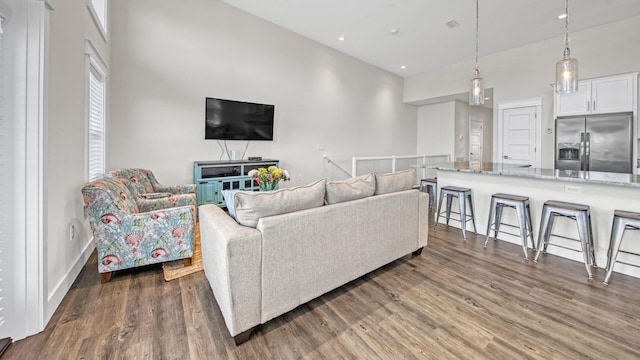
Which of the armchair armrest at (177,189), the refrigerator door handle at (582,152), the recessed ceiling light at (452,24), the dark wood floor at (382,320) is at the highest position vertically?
the recessed ceiling light at (452,24)

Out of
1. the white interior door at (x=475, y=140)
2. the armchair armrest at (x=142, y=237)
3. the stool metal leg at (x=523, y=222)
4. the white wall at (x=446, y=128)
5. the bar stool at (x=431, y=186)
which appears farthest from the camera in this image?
the white interior door at (x=475, y=140)

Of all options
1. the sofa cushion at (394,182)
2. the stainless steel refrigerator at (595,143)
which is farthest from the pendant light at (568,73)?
the stainless steel refrigerator at (595,143)

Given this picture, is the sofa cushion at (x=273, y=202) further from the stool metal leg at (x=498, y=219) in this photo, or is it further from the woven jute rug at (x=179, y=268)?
the stool metal leg at (x=498, y=219)

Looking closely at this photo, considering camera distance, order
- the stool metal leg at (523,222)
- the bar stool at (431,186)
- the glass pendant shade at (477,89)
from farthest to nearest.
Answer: the bar stool at (431,186) < the glass pendant shade at (477,89) < the stool metal leg at (523,222)

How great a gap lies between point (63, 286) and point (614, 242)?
15.5 ft

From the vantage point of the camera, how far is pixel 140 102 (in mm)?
3986

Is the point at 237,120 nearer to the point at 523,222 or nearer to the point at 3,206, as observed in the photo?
the point at 3,206

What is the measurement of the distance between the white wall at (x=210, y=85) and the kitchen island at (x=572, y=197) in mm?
3368

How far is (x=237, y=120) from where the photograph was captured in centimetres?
484

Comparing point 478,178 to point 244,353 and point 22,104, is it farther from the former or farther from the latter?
point 22,104

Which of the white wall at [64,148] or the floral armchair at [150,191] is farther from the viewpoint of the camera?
the floral armchair at [150,191]

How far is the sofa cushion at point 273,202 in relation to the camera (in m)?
1.72

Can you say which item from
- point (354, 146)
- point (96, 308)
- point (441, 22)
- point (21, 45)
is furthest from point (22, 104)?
point (354, 146)

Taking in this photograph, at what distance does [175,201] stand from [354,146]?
4.90 meters
